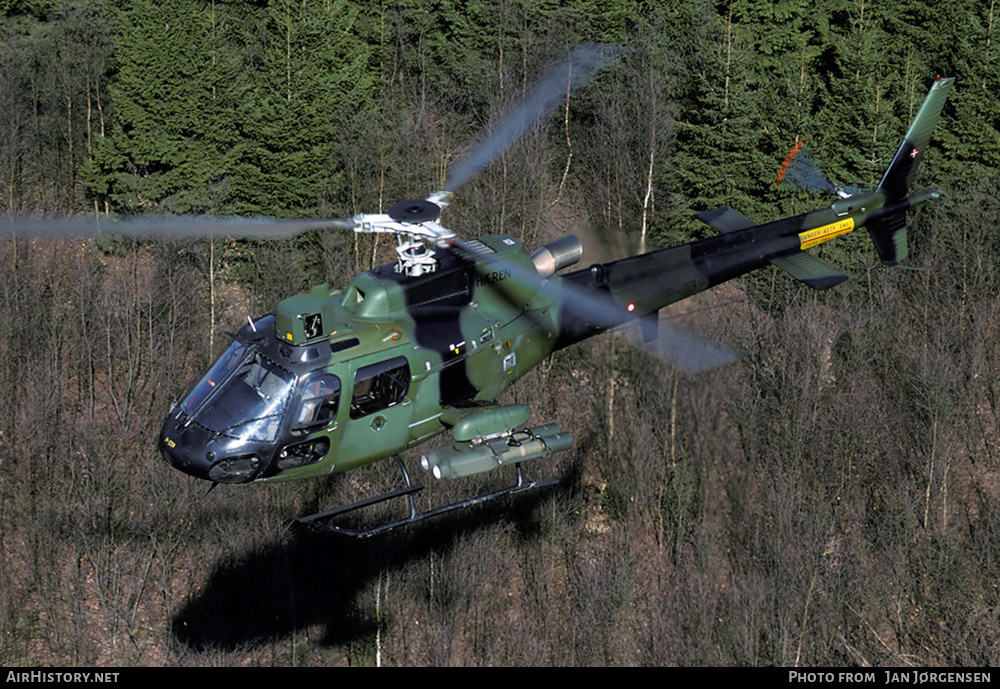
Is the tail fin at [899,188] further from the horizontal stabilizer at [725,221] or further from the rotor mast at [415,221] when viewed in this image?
the rotor mast at [415,221]

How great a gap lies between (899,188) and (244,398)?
1345 centimetres

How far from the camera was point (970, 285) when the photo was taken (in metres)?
39.0

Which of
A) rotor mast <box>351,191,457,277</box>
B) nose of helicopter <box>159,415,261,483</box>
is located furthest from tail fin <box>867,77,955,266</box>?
nose of helicopter <box>159,415,261,483</box>

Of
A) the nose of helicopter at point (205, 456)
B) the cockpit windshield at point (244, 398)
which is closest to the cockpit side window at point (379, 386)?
the cockpit windshield at point (244, 398)

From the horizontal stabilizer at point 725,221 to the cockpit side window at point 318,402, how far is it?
26.6 feet

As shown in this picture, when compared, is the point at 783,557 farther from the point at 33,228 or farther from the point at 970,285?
the point at 33,228

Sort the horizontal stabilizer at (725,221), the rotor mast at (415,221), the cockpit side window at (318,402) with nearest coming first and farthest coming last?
the rotor mast at (415,221) → the cockpit side window at (318,402) → the horizontal stabilizer at (725,221)

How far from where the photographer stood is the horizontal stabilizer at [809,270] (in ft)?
71.6

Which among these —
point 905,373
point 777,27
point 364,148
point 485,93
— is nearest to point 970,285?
point 905,373

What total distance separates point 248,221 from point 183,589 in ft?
73.4

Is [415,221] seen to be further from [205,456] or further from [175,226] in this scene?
[205,456]

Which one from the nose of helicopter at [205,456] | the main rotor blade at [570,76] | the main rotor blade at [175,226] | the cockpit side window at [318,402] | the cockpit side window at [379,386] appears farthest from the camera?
the main rotor blade at [570,76]

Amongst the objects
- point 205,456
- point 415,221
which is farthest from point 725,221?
point 205,456

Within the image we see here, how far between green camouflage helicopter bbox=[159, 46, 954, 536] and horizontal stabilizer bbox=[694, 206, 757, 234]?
1593 millimetres
